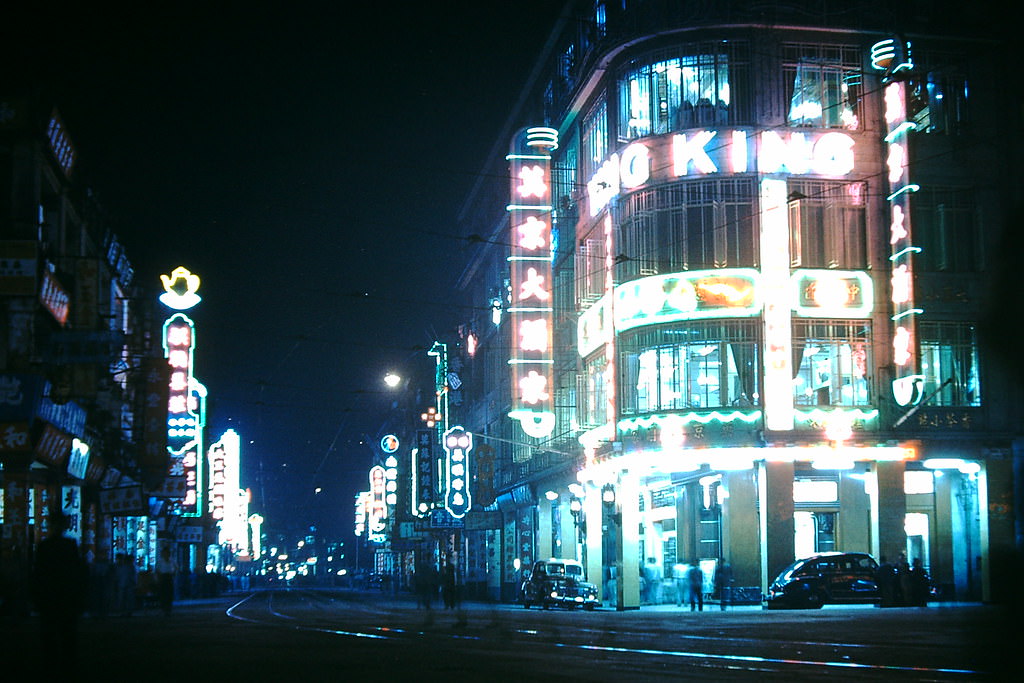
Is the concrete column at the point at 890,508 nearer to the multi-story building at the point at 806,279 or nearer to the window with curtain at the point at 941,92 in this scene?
the multi-story building at the point at 806,279

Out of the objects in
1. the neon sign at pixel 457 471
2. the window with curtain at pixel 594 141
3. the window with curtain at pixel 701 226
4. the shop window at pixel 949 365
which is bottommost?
the neon sign at pixel 457 471

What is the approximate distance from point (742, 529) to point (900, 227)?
11244 mm

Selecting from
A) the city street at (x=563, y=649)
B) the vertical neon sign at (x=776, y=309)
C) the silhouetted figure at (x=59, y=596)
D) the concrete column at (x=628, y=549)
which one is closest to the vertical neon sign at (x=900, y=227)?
the vertical neon sign at (x=776, y=309)

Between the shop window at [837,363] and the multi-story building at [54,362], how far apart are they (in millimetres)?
21852

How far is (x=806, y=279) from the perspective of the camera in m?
41.2

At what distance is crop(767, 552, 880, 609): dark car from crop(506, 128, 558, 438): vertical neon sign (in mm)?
12988

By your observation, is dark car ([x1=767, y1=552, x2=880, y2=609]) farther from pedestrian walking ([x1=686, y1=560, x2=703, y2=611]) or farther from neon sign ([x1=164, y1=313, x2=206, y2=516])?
neon sign ([x1=164, y1=313, x2=206, y2=516])

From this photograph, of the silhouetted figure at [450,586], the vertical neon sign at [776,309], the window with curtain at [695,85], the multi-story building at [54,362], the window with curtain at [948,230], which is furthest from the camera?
the silhouetted figure at [450,586]

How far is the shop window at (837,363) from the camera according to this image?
136 feet

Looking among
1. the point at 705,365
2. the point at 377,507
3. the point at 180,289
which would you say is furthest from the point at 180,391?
the point at 377,507

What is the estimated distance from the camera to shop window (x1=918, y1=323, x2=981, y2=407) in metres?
42.0

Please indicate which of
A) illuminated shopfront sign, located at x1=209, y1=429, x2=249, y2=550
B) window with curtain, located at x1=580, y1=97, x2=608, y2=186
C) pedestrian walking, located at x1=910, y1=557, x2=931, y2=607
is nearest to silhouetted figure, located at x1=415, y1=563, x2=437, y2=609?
pedestrian walking, located at x1=910, y1=557, x2=931, y2=607

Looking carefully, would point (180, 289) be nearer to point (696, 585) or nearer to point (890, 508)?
point (696, 585)

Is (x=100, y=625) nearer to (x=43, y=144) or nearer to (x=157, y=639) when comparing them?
(x=157, y=639)
